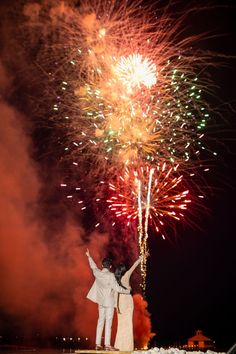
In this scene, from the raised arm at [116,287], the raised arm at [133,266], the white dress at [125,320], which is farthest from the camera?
the white dress at [125,320]

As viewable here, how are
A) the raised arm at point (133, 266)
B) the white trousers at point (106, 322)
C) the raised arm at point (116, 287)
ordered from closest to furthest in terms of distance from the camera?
the white trousers at point (106, 322), the raised arm at point (116, 287), the raised arm at point (133, 266)

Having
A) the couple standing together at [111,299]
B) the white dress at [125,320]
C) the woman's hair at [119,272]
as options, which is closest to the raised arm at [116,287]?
the couple standing together at [111,299]

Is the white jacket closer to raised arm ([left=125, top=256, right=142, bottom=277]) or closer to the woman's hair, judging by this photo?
the woman's hair

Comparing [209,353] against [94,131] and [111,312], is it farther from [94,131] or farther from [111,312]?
[94,131]

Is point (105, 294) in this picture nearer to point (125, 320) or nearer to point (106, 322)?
point (106, 322)

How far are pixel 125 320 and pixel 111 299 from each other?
2.77ft

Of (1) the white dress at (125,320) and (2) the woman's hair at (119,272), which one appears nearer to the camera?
(2) the woman's hair at (119,272)

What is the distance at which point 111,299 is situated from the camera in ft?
35.7

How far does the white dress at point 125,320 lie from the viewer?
11.3 meters

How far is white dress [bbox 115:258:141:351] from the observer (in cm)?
1134

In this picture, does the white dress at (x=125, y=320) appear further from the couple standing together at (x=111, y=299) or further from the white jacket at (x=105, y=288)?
the white jacket at (x=105, y=288)

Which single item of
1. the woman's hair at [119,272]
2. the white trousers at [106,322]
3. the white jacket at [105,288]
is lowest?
the white trousers at [106,322]

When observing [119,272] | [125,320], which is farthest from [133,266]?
[125,320]

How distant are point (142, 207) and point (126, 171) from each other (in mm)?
1334
